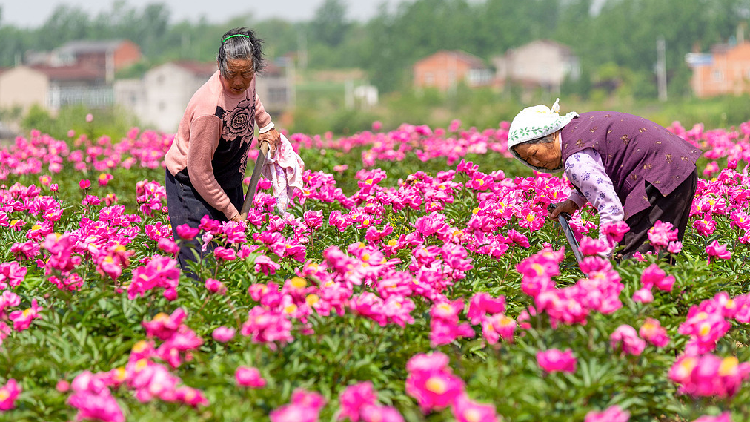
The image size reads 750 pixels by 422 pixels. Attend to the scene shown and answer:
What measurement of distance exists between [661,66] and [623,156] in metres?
88.0

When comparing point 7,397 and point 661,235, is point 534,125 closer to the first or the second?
point 661,235

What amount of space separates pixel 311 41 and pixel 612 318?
150 m

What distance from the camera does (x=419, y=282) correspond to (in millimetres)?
3693

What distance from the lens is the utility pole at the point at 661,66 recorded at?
83.7 meters

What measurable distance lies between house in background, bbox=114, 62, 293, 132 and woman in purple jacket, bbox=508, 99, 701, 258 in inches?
2778

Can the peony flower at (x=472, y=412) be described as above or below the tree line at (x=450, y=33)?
below

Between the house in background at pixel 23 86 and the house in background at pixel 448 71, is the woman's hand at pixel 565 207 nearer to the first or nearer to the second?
the house in background at pixel 23 86

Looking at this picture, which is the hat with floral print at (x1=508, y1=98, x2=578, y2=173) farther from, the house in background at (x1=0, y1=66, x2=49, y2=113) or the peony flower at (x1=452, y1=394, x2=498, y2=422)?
the house in background at (x1=0, y1=66, x2=49, y2=113)

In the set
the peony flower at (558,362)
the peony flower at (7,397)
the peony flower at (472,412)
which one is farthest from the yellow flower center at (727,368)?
the peony flower at (7,397)

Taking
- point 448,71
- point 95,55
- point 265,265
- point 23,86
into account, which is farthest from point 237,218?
point 95,55

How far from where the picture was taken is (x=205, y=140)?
4.45 metres

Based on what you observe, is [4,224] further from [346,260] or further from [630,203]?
[630,203]

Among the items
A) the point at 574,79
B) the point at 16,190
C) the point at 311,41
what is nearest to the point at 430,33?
the point at 574,79

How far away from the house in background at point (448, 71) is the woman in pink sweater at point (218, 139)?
86462 millimetres
